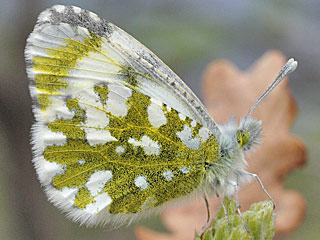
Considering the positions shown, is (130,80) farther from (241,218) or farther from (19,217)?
(19,217)

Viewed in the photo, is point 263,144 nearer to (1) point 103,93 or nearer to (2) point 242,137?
(2) point 242,137

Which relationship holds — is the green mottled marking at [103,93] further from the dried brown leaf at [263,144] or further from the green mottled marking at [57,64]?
the dried brown leaf at [263,144]

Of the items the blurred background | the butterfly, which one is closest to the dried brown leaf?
the blurred background

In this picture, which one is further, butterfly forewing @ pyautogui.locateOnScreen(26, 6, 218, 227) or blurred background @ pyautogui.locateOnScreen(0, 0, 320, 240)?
blurred background @ pyautogui.locateOnScreen(0, 0, 320, 240)

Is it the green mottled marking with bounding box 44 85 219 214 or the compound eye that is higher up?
the compound eye

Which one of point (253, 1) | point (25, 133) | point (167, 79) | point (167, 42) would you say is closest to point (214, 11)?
point (253, 1)

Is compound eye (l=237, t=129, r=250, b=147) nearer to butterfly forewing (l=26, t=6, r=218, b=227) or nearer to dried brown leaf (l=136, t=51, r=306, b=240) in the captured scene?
butterfly forewing (l=26, t=6, r=218, b=227)

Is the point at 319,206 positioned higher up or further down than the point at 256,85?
further down

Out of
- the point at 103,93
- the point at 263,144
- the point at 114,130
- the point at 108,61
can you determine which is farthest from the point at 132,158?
the point at 263,144

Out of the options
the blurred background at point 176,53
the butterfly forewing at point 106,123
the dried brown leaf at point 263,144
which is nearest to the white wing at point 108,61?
the butterfly forewing at point 106,123
